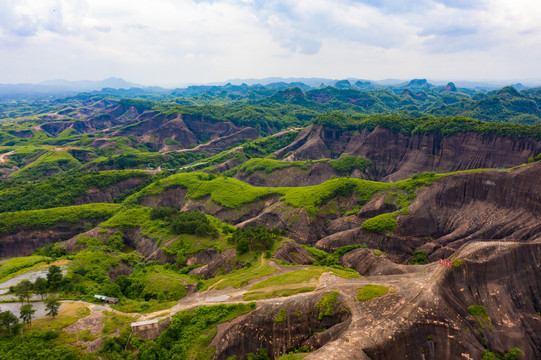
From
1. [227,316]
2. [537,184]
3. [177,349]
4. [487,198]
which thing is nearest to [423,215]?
[487,198]

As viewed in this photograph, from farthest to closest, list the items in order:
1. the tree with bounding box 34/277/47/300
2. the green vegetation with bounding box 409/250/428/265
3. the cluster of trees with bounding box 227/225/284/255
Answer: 1. the green vegetation with bounding box 409/250/428/265
2. the cluster of trees with bounding box 227/225/284/255
3. the tree with bounding box 34/277/47/300

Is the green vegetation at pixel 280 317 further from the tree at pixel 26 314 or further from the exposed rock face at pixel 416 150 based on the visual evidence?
the exposed rock face at pixel 416 150

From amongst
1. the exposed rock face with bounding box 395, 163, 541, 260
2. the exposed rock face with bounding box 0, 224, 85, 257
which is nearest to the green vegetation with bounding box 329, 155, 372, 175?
the exposed rock face with bounding box 395, 163, 541, 260

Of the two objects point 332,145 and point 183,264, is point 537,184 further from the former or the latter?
point 332,145

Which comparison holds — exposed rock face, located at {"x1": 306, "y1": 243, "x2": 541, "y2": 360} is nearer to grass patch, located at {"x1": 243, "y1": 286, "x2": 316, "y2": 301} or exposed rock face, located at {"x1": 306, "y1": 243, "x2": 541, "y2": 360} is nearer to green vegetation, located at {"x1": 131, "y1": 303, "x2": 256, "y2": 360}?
grass patch, located at {"x1": 243, "y1": 286, "x2": 316, "y2": 301}

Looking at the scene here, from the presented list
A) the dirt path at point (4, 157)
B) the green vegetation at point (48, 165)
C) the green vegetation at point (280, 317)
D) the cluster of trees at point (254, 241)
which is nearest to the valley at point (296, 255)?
the green vegetation at point (280, 317)
